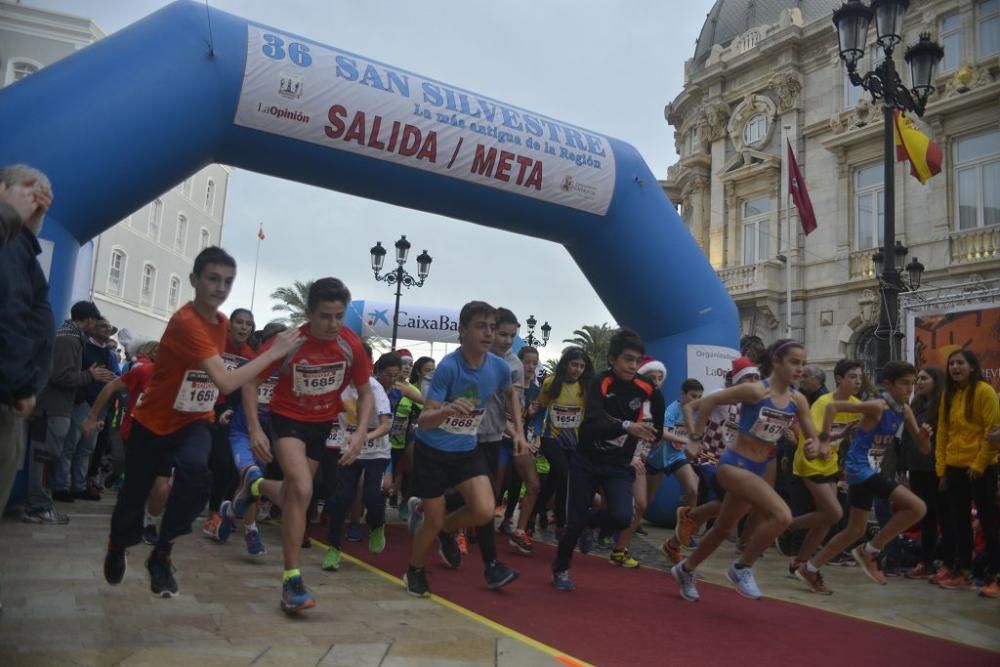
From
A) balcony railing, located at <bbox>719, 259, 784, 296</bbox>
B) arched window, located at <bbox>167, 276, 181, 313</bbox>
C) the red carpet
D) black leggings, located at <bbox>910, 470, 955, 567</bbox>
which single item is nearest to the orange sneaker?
black leggings, located at <bbox>910, 470, 955, 567</bbox>

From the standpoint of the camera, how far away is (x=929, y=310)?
12.1 m

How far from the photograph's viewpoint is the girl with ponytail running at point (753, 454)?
5176 mm

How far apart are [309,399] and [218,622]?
132 cm

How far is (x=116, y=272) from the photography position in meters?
32.5

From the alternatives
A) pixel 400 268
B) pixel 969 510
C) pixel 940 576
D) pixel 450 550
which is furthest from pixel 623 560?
pixel 400 268

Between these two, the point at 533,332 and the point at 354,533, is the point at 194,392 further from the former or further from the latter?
the point at 533,332

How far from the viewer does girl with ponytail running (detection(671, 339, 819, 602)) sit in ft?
17.0

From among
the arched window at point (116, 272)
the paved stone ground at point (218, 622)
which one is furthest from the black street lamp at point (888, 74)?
the arched window at point (116, 272)

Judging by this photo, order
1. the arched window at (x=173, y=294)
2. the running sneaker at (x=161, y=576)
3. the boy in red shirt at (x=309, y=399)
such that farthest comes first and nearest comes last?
the arched window at (x=173, y=294) < the boy in red shirt at (x=309, y=399) < the running sneaker at (x=161, y=576)

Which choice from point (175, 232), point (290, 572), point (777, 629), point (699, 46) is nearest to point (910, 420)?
point (777, 629)

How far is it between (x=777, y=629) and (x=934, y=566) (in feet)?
11.4

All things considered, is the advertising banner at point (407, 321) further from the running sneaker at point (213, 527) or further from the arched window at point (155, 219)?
the running sneaker at point (213, 527)

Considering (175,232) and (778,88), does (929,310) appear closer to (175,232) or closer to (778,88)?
(778,88)

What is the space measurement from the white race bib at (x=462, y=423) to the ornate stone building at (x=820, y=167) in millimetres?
17347
